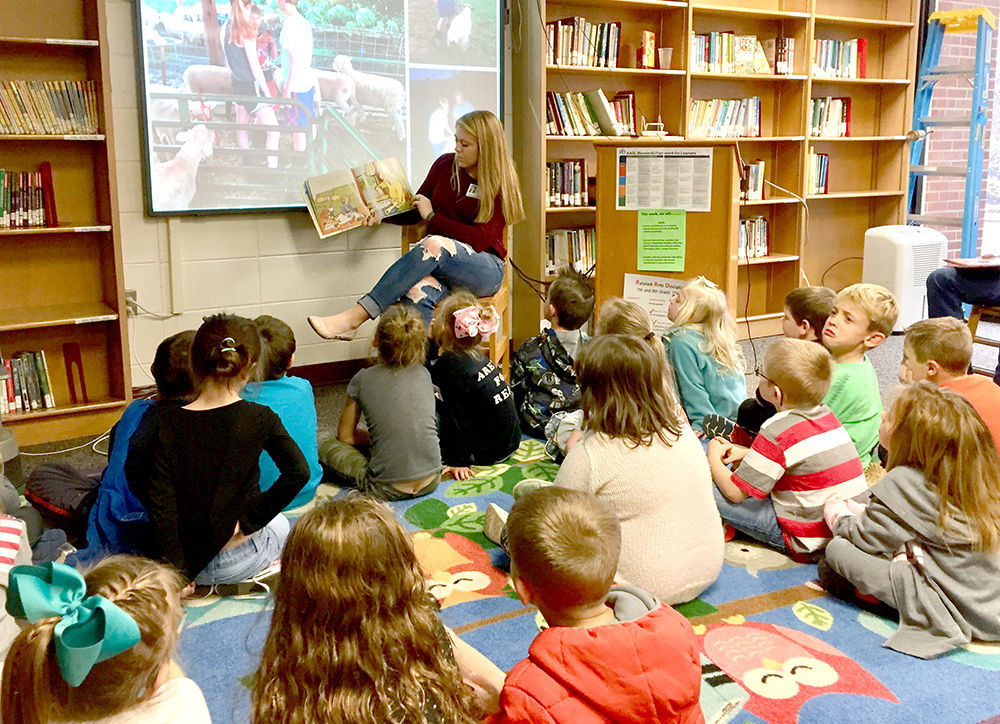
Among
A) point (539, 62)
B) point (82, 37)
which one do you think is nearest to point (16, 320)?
point (82, 37)

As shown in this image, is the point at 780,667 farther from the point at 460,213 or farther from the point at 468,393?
the point at 460,213

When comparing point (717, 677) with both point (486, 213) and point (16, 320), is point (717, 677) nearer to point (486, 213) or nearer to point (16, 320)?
point (486, 213)

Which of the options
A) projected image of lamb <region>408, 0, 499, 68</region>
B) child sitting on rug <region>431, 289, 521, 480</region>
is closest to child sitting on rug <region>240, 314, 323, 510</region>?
child sitting on rug <region>431, 289, 521, 480</region>

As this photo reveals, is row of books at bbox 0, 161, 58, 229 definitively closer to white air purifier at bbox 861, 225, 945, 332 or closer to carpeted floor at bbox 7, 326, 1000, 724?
carpeted floor at bbox 7, 326, 1000, 724

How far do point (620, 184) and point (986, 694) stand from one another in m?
2.90

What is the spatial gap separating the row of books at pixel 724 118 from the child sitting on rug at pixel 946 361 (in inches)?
122

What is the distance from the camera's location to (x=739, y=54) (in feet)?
19.3

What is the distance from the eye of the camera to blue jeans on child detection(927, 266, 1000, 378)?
4.84m

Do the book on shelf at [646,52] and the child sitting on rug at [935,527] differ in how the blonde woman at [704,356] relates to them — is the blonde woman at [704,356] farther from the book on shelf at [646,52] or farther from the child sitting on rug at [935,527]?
the book on shelf at [646,52]

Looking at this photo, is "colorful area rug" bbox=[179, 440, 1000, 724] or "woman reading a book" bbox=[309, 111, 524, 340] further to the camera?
"woman reading a book" bbox=[309, 111, 524, 340]

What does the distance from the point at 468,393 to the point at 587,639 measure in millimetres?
2141

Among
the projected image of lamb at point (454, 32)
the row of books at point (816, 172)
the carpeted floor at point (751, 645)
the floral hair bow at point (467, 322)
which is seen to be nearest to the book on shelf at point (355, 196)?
the projected image of lamb at point (454, 32)

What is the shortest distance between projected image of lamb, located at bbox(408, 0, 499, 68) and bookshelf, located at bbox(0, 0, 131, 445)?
1611mm

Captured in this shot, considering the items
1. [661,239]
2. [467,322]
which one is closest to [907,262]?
[661,239]
